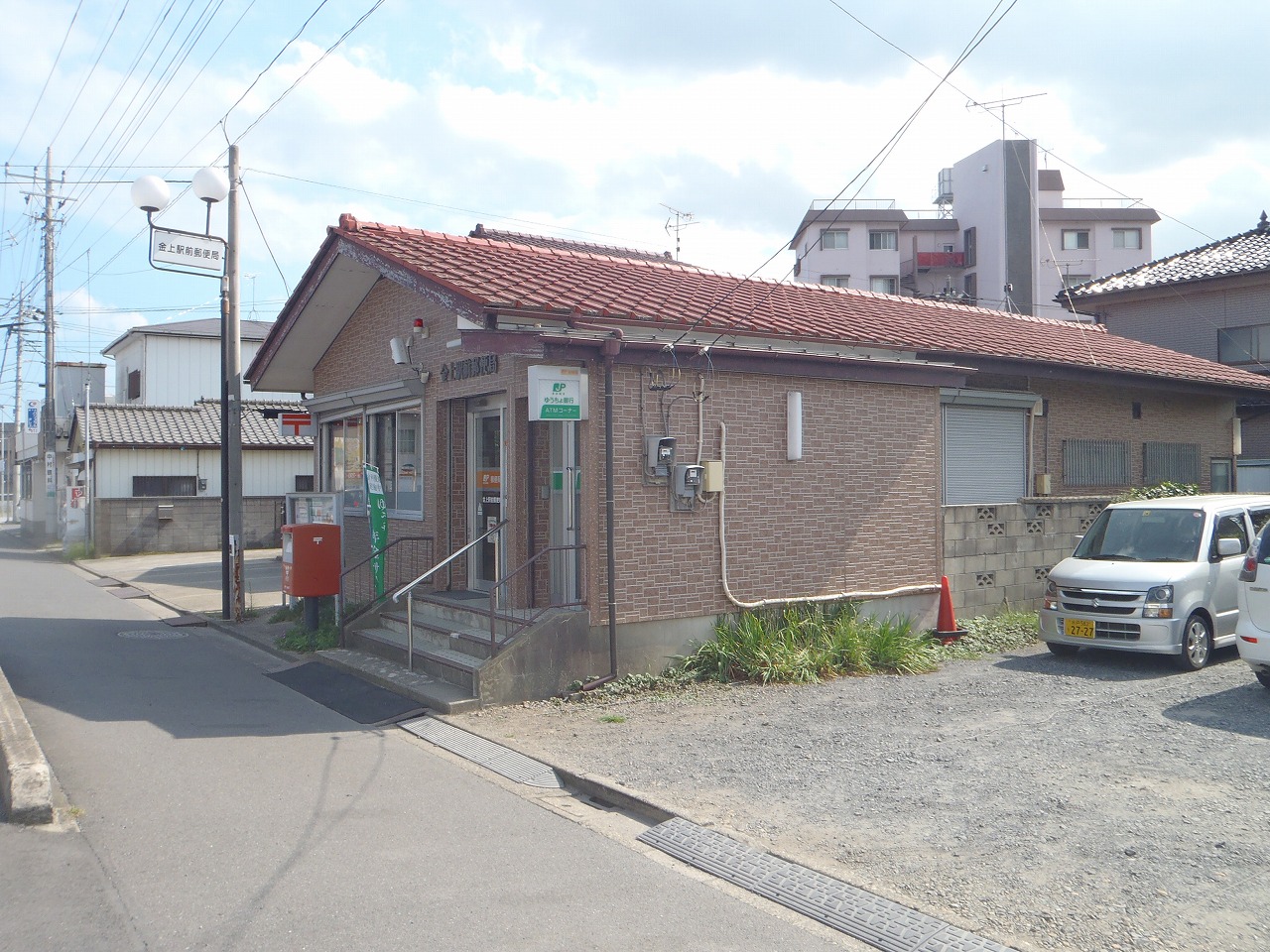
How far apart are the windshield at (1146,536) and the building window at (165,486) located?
82.5 feet

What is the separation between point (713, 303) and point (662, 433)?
6.72ft

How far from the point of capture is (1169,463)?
665 inches

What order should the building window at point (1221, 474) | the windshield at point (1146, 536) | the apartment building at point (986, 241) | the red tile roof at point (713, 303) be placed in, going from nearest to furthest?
the red tile roof at point (713, 303) < the windshield at point (1146, 536) < the building window at point (1221, 474) < the apartment building at point (986, 241)

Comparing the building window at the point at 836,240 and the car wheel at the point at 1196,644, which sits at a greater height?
the building window at the point at 836,240

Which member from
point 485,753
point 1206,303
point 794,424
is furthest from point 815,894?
point 1206,303

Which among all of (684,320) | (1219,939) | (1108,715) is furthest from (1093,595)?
(1219,939)

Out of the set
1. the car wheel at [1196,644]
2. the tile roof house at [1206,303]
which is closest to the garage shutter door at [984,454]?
the car wheel at [1196,644]

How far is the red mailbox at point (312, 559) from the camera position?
1224cm

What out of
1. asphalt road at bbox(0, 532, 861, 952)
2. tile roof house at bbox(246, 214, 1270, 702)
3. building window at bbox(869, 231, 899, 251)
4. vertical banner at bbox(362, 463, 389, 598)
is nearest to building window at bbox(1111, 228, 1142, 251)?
building window at bbox(869, 231, 899, 251)

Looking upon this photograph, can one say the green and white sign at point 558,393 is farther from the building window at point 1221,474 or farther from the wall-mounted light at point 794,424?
the building window at point 1221,474

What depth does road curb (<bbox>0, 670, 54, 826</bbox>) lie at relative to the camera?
5.98 m

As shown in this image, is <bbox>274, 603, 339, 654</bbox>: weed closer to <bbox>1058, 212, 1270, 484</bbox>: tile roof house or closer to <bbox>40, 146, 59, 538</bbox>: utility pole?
<bbox>1058, 212, 1270, 484</bbox>: tile roof house

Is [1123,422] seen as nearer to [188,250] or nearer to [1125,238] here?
[188,250]

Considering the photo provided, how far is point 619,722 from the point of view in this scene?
8477mm
